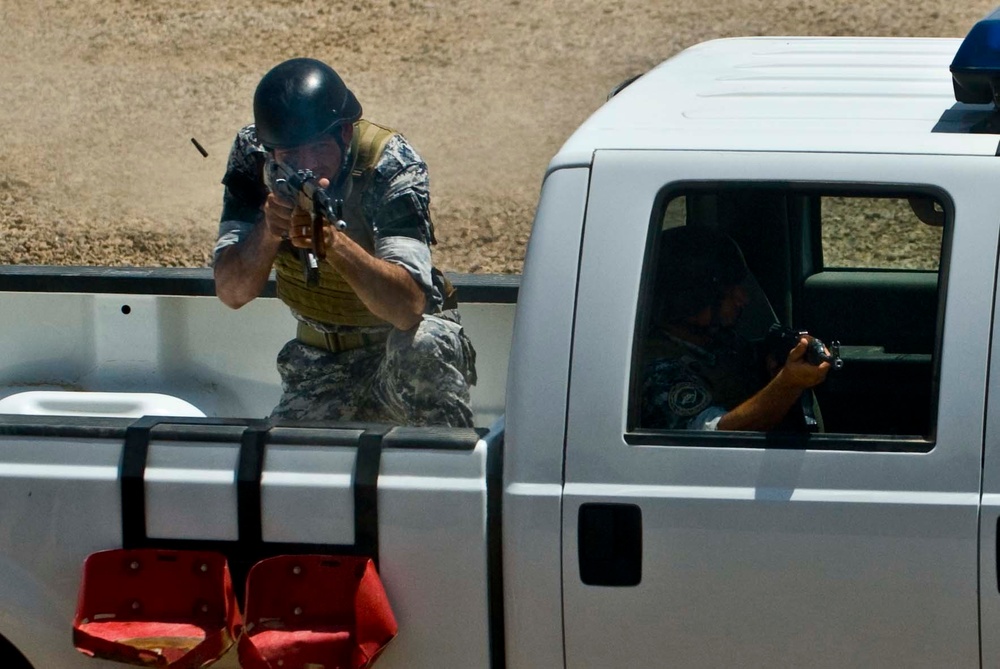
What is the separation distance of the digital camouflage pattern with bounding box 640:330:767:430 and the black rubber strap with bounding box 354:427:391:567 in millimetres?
482

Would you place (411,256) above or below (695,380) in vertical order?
above

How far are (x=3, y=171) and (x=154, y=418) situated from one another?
10.5m

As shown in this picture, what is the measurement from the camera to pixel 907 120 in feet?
8.30

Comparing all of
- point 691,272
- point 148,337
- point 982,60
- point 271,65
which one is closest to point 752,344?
point 691,272

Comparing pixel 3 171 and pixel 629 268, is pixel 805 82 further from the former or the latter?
pixel 3 171

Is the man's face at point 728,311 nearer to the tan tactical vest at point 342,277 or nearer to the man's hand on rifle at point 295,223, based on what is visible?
the man's hand on rifle at point 295,223

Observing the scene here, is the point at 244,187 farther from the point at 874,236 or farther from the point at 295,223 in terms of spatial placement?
the point at 874,236

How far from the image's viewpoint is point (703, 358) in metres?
2.62

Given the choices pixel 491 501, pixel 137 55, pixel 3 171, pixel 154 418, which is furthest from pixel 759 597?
pixel 137 55

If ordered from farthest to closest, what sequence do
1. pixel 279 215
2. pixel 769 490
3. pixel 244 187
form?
1. pixel 244 187
2. pixel 279 215
3. pixel 769 490

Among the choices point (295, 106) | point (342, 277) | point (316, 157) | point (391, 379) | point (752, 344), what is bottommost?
point (391, 379)

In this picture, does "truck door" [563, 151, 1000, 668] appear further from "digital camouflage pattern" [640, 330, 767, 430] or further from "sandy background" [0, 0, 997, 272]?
"sandy background" [0, 0, 997, 272]

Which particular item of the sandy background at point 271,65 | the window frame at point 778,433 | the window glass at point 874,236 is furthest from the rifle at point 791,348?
the sandy background at point 271,65

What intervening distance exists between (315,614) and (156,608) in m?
0.30
